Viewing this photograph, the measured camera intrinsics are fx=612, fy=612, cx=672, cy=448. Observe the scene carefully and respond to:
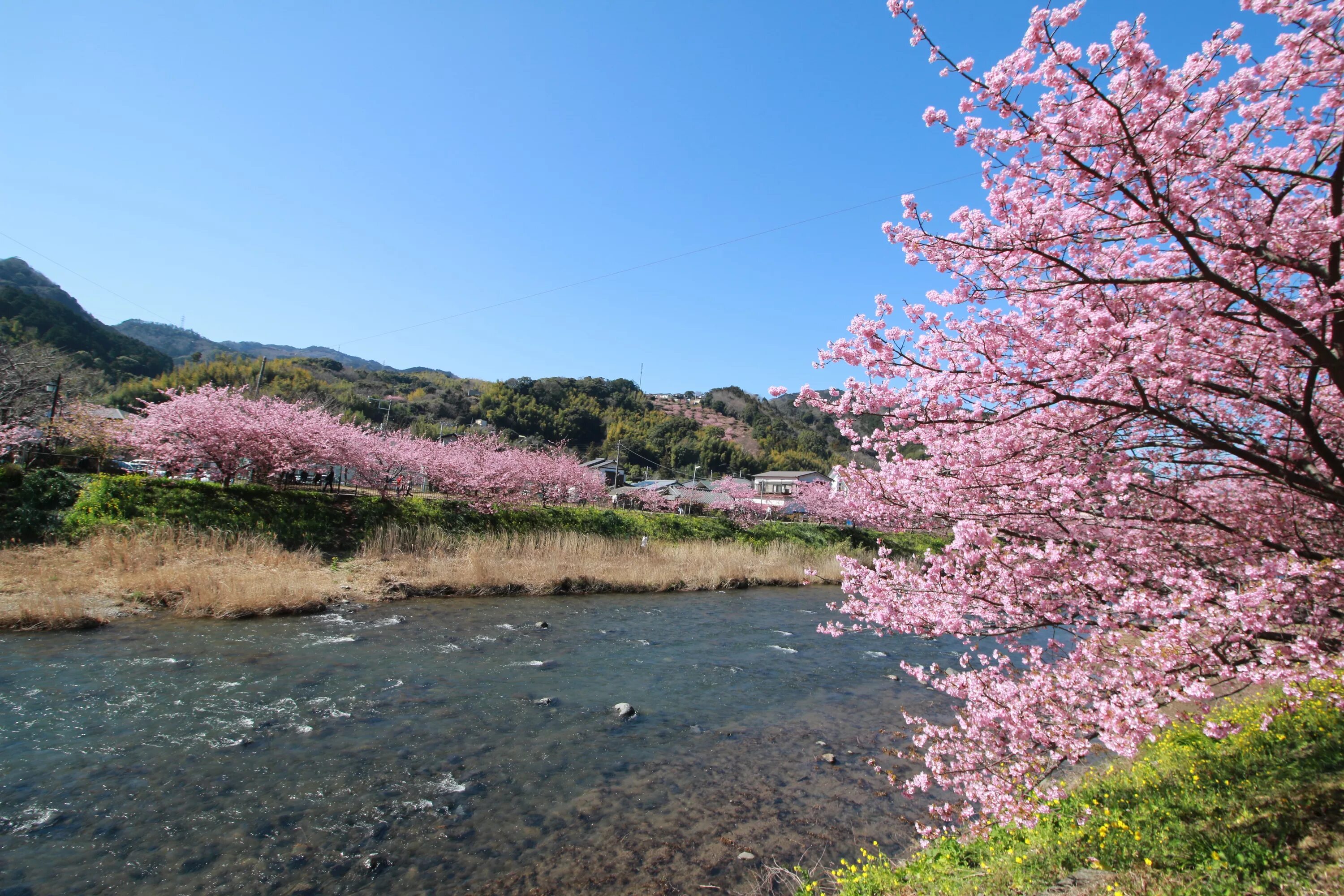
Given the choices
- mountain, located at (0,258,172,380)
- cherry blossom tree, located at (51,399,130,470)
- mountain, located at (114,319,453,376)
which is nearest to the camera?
cherry blossom tree, located at (51,399,130,470)

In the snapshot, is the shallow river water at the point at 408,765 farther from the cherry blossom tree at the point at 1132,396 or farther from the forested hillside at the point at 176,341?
the forested hillside at the point at 176,341

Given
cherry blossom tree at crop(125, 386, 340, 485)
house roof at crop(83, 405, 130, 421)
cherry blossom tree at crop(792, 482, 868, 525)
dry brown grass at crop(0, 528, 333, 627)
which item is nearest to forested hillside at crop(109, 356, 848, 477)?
house roof at crop(83, 405, 130, 421)

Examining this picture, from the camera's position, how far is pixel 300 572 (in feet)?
51.9

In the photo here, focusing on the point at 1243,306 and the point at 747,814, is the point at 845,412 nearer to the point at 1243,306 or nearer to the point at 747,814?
the point at 1243,306

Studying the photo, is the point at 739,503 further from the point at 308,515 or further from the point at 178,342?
the point at 178,342

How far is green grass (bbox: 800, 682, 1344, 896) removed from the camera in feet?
11.5

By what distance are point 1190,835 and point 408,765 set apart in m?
7.48

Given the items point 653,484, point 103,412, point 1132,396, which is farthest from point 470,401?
point 1132,396

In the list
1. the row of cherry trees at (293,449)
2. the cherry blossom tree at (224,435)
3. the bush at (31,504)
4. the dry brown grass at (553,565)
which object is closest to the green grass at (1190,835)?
the dry brown grass at (553,565)

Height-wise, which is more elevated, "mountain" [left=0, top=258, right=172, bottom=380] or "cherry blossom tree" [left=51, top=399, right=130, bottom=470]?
"mountain" [left=0, top=258, right=172, bottom=380]

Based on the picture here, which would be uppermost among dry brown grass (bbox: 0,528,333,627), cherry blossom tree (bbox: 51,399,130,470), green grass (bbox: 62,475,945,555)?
cherry blossom tree (bbox: 51,399,130,470)

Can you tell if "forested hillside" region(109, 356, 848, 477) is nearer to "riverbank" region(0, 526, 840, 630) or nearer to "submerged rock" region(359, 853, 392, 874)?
"riverbank" region(0, 526, 840, 630)

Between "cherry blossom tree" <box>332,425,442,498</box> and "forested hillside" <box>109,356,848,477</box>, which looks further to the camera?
"forested hillside" <box>109,356,848,477</box>

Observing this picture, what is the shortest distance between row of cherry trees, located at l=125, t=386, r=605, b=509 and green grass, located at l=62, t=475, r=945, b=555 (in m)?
1.05
